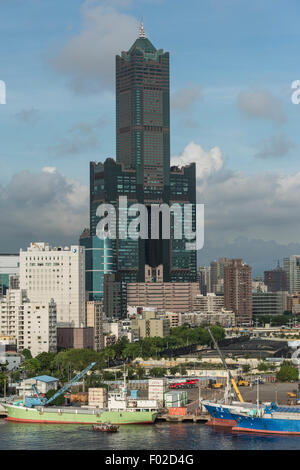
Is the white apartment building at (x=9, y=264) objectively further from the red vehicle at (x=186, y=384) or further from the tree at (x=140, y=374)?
the red vehicle at (x=186, y=384)

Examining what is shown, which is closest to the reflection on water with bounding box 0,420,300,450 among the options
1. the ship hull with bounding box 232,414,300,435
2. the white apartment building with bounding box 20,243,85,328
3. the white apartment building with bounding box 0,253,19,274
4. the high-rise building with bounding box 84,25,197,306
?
the ship hull with bounding box 232,414,300,435

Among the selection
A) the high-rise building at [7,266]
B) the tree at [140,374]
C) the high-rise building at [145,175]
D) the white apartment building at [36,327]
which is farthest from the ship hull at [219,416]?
the high-rise building at [7,266]

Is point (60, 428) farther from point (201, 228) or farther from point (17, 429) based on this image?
point (201, 228)

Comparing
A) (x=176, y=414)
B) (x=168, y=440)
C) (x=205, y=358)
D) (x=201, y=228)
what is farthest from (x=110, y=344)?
(x=201, y=228)

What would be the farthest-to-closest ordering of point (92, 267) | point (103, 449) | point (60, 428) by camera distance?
point (92, 267)
point (60, 428)
point (103, 449)

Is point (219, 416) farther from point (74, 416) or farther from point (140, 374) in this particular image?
point (140, 374)

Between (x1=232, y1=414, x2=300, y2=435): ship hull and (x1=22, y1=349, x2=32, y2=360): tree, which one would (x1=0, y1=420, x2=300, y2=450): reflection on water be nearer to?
(x1=232, y1=414, x2=300, y2=435): ship hull

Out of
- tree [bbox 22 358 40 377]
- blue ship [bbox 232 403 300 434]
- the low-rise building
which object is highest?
the low-rise building
